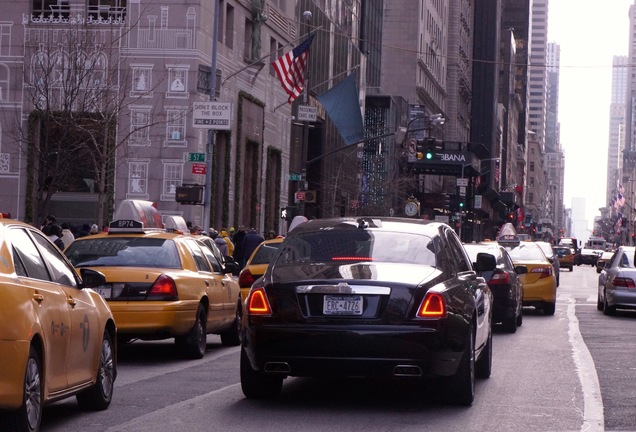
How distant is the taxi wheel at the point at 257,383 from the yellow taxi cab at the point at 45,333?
1.10 m

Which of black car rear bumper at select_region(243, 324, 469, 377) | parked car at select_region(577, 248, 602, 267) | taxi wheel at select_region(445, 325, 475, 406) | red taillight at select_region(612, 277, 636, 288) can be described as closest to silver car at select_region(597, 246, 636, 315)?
red taillight at select_region(612, 277, 636, 288)

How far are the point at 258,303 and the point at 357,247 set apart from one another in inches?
46.2

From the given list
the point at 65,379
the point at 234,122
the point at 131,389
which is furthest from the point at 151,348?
the point at 234,122

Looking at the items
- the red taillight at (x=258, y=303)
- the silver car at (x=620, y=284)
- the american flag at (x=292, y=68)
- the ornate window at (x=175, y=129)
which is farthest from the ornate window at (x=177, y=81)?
the red taillight at (x=258, y=303)

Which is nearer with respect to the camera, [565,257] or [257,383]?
[257,383]

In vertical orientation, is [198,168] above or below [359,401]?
above

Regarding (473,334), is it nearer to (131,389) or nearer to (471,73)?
(131,389)

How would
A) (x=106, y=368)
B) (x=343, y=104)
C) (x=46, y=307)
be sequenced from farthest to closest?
(x=343, y=104), (x=106, y=368), (x=46, y=307)

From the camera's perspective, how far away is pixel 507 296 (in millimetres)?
21391

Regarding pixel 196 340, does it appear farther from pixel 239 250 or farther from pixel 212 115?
pixel 212 115

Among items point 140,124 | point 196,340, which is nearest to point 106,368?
point 196,340

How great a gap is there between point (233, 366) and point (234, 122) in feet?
126

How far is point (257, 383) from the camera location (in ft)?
36.9

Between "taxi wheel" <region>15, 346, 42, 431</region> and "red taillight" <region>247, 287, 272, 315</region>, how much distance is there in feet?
7.91
